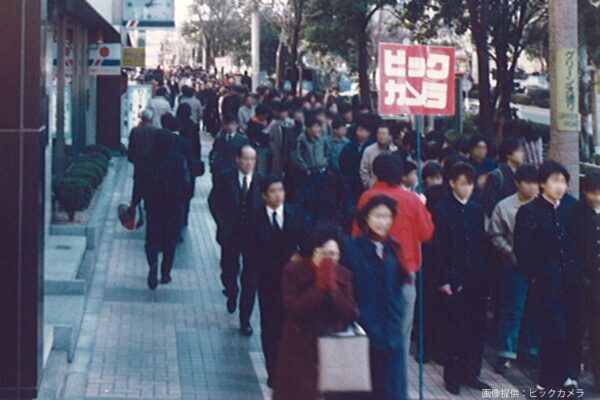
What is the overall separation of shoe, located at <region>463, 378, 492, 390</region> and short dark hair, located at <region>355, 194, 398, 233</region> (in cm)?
258

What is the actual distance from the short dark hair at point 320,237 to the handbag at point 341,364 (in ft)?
1.81

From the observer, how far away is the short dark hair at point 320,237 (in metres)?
6.76

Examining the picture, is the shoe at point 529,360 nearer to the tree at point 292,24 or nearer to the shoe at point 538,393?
the shoe at point 538,393

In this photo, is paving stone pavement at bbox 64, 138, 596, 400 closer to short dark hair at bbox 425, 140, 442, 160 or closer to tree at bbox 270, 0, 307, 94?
short dark hair at bbox 425, 140, 442, 160

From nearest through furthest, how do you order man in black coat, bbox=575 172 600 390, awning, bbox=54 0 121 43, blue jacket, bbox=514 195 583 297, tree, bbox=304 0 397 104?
blue jacket, bbox=514 195 583 297
man in black coat, bbox=575 172 600 390
awning, bbox=54 0 121 43
tree, bbox=304 0 397 104

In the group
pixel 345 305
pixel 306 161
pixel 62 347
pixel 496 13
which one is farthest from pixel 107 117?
pixel 345 305

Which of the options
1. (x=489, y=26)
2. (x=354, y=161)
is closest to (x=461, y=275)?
(x=354, y=161)

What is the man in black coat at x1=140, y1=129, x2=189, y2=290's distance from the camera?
1277 centimetres

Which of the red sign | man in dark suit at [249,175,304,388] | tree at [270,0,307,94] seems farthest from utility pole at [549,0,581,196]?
tree at [270,0,307,94]

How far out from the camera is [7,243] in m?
8.11

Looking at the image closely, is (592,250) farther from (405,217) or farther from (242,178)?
(242,178)

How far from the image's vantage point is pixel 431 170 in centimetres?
1077

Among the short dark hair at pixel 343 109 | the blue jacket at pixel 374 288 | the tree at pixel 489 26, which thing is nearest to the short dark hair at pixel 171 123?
the short dark hair at pixel 343 109

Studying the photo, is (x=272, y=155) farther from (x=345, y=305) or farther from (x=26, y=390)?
(x=345, y=305)
